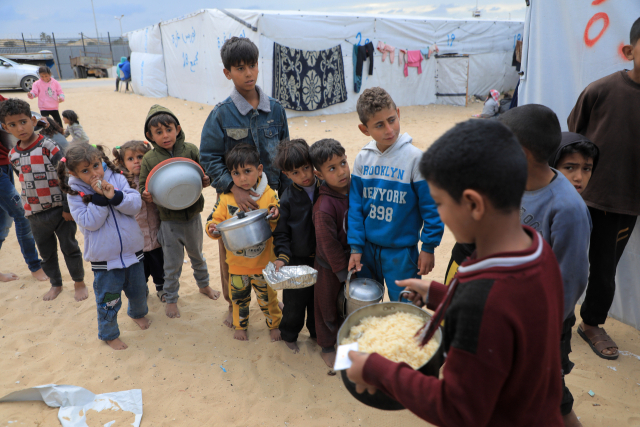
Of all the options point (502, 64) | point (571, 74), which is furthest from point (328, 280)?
point (502, 64)

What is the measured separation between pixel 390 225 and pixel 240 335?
5.19ft

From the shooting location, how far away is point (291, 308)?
2840 mm

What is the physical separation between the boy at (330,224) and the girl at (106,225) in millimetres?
1421

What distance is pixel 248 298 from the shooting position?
10.0 ft

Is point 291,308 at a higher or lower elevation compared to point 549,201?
lower

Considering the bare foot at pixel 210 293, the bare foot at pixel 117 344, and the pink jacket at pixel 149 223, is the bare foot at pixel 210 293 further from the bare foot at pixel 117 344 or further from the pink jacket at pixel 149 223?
the bare foot at pixel 117 344

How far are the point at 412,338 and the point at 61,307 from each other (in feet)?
11.6

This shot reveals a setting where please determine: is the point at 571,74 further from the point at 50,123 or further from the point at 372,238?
the point at 50,123

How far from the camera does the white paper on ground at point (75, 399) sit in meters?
2.42

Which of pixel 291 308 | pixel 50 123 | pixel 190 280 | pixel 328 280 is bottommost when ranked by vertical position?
pixel 190 280

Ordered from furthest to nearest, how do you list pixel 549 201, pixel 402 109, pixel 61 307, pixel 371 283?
pixel 402 109 → pixel 61 307 → pixel 371 283 → pixel 549 201

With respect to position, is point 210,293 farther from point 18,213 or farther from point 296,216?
point 18,213

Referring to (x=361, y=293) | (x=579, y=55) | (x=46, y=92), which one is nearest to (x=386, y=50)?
(x=46, y=92)

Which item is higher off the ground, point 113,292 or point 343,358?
point 343,358
